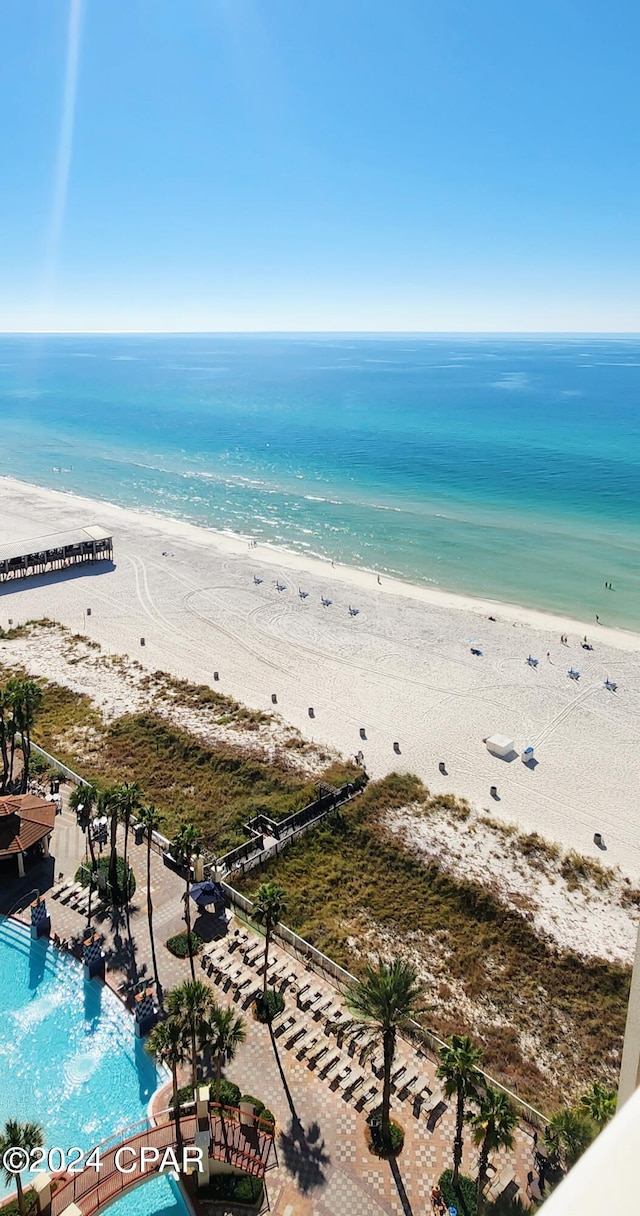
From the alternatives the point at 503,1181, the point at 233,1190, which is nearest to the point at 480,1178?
the point at 503,1181

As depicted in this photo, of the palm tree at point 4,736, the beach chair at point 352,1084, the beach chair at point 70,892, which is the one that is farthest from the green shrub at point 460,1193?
the palm tree at point 4,736

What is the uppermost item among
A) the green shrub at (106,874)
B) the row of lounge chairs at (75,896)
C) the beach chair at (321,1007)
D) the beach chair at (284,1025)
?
the green shrub at (106,874)

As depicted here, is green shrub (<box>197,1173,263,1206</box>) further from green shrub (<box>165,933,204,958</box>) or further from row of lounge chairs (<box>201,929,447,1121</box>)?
green shrub (<box>165,933,204,958</box>)

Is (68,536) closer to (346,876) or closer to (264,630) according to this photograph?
(264,630)

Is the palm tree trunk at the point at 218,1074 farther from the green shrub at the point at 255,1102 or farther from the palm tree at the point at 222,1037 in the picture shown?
the green shrub at the point at 255,1102

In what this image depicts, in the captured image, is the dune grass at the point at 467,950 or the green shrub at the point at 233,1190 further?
the dune grass at the point at 467,950

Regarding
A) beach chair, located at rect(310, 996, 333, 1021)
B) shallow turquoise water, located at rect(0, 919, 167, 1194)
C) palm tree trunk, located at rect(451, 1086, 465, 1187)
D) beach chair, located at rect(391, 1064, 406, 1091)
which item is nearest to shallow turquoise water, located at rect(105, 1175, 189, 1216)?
shallow turquoise water, located at rect(0, 919, 167, 1194)
